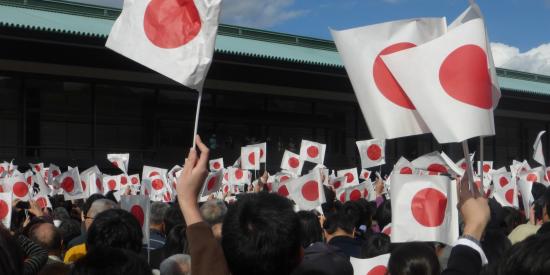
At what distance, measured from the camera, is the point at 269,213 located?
211 centimetres

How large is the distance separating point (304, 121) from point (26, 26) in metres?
→ 7.86

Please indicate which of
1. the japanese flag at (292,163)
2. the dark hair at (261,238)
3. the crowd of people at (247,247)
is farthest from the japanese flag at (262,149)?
the dark hair at (261,238)

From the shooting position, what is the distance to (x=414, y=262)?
9.84 feet

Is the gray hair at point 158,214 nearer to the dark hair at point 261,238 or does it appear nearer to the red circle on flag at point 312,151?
the dark hair at point 261,238

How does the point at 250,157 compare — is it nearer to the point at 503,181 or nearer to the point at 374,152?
the point at 374,152

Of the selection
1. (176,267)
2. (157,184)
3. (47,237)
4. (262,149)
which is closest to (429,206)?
(176,267)

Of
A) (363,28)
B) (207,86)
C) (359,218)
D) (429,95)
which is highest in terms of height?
(207,86)

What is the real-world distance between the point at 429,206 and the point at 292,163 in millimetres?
8474

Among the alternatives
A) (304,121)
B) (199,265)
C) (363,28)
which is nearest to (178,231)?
(363,28)

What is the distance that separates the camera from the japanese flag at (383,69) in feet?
11.4

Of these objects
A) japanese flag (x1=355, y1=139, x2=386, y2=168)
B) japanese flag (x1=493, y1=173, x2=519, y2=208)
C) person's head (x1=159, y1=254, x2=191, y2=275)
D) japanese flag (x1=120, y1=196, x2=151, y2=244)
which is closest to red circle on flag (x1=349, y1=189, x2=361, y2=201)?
japanese flag (x1=493, y1=173, x2=519, y2=208)

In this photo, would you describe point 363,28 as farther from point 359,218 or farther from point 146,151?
point 146,151

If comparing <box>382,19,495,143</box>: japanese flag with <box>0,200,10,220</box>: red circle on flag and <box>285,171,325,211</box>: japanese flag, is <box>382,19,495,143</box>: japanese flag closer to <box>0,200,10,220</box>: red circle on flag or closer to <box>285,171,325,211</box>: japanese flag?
<box>285,171,325,211</box>: japanese flag

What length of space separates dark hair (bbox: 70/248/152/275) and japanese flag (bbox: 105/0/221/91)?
4.31 ft
